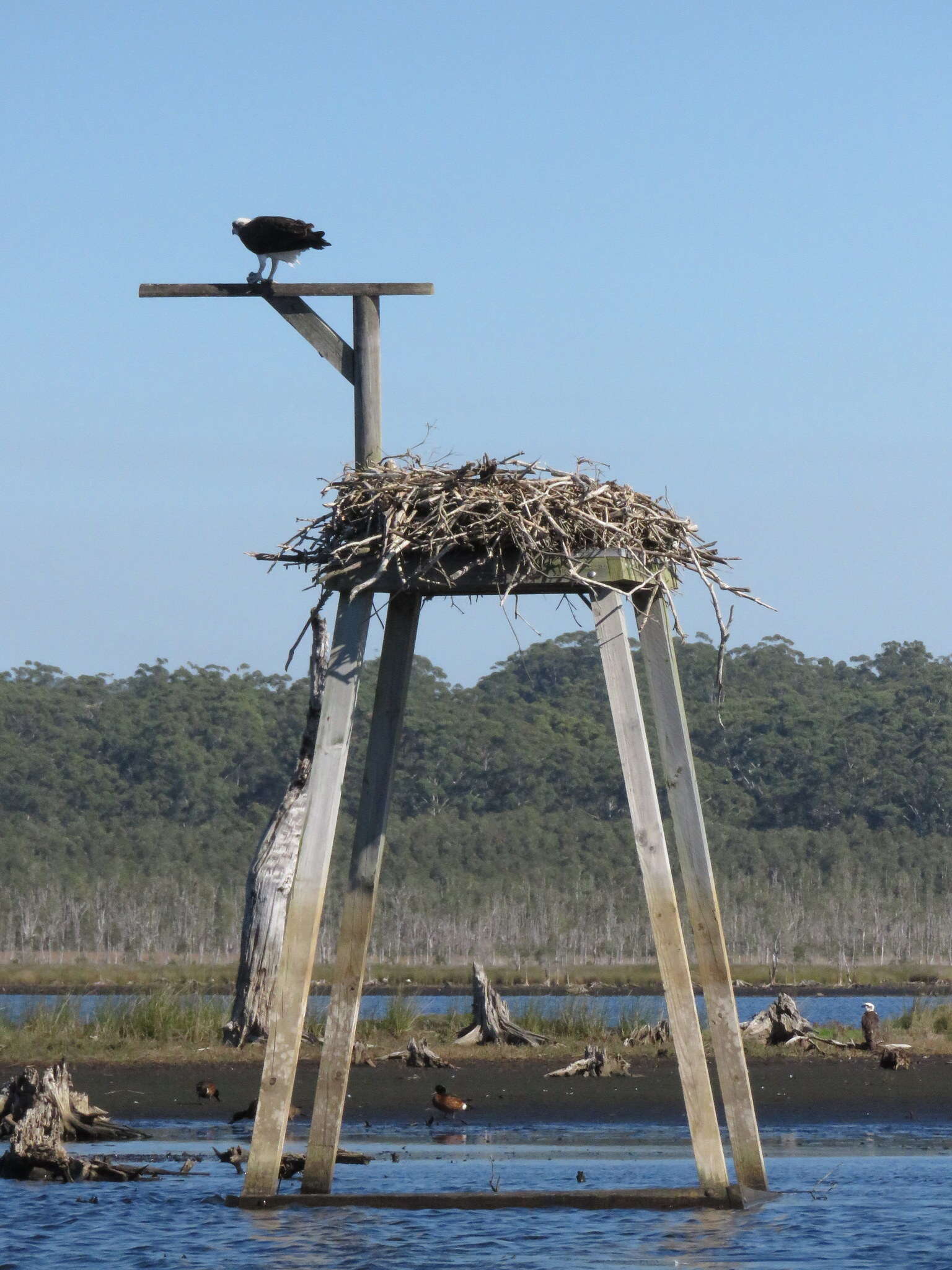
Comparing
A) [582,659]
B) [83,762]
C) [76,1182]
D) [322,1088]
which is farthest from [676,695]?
[582,659]

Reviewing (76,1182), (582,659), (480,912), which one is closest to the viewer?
(76,1182)

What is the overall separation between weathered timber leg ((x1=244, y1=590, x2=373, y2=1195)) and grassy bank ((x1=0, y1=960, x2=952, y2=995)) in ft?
130

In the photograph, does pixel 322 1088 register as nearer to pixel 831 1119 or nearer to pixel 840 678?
pixel 831 1119

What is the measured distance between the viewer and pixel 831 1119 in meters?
14.9

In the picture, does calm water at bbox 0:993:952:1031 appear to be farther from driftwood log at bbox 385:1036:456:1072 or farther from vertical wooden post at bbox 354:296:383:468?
vertical wooden post at bbox 354:296:383:468

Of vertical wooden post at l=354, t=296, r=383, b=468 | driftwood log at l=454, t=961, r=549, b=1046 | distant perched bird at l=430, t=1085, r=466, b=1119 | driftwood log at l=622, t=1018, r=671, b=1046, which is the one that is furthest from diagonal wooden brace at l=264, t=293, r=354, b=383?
driftwood log at l=622, t=1018, r=671, b=1046

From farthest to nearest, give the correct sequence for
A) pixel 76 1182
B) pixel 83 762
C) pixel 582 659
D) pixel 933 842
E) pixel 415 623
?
pixel 582 659
pixel 83 762
pixel 933 842
pixel 76 1182
pixel 415 623

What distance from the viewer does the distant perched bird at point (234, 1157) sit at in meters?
11.8

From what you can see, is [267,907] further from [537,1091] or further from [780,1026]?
[780,1026]

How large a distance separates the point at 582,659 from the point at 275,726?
21104 millimetres

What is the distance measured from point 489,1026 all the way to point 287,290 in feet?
36.7

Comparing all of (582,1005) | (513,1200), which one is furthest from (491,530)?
(582,1005)

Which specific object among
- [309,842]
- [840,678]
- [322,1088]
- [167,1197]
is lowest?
[167,1197]

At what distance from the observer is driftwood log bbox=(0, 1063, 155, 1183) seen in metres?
11.8
